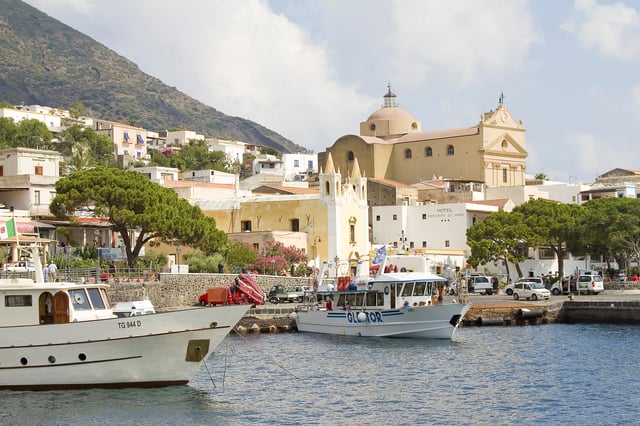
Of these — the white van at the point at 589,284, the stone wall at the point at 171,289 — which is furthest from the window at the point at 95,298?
the white van at the point at 589,284

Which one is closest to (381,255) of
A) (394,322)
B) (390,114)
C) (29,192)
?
(394,322)

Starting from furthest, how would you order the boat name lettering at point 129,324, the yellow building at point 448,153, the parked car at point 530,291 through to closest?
the yellow building at point 448,153
the parked car at point 530,291
the boat name lettering at point 129,324

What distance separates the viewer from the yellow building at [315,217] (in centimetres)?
7381

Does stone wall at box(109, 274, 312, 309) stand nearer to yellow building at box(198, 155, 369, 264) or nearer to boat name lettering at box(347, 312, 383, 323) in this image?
boat name lettering at box(347, 312, 383, 323)

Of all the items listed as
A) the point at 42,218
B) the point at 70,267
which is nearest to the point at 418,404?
the point at 70,267

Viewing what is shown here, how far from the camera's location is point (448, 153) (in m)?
105

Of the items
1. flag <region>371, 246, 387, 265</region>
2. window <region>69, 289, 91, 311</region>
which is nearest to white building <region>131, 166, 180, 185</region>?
flag <region>371, 246, 387, 265</region>

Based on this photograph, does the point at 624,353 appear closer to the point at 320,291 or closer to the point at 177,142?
the point at 320,291

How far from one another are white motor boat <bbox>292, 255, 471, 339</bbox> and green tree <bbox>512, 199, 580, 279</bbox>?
27.7 meters

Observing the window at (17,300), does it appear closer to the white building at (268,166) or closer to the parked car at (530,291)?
the parked car at (530,291)

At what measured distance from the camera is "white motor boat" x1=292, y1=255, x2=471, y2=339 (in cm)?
4666

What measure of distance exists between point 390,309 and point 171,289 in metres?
12.7

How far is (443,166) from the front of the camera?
10531cm

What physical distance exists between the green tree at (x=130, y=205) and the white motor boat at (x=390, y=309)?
35.6 feet
